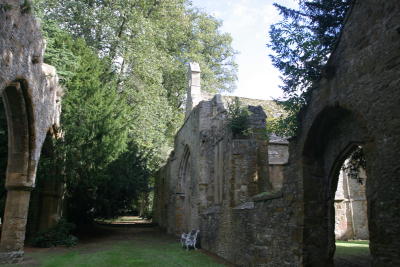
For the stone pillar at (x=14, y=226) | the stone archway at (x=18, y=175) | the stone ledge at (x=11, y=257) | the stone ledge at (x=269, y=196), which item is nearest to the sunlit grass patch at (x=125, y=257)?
the stone ledge at (x=11, y=257)

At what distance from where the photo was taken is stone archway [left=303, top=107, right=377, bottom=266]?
6.38 m

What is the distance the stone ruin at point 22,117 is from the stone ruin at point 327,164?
19.0ft

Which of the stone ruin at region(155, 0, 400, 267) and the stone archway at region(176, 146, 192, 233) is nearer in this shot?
the stone ruin at region(155, 0, 400, 267)

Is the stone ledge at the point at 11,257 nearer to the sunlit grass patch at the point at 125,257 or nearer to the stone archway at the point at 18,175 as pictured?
the stone archway at the point at 18,175

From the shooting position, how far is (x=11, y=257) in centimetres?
992

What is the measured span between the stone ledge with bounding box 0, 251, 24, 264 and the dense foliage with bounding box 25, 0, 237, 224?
377 centimetres

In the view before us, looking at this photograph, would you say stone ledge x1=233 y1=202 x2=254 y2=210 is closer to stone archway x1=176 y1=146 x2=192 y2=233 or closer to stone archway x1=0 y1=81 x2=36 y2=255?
stone archway x1=0 y1=81 x2=36 y2=255

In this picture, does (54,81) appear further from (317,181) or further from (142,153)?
(317,181)

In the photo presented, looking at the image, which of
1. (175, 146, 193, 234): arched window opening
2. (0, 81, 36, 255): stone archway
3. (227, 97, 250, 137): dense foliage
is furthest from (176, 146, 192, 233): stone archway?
(0, 81, 36, 255): stone archway

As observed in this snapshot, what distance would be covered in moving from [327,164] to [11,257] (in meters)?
8.73

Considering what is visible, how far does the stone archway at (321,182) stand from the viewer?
6.38m

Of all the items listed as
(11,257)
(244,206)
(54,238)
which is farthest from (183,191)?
(11,257)

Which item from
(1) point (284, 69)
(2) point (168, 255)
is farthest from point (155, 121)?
(1) point (284, 69)

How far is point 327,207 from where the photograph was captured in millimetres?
6648
